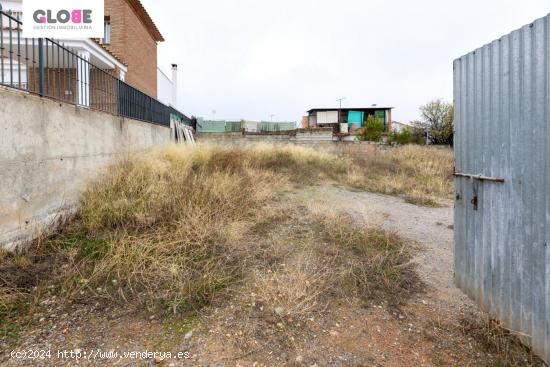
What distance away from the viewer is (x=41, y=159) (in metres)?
3.74

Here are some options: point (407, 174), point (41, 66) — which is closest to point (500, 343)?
point (41, 66)

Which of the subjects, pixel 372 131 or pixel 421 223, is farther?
pixel 372 131

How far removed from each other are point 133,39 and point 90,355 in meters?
15.0

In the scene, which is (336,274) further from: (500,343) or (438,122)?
(438,122)

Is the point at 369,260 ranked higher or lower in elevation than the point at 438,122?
lower

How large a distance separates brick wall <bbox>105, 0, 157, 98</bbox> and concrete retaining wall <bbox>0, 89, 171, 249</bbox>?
916 cm

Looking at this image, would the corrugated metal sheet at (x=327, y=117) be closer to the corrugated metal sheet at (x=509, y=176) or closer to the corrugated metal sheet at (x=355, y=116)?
the corrugated metal sheet at (x=355, y=116)

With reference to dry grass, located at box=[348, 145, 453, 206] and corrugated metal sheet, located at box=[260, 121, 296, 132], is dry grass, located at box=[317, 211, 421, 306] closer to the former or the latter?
dry grass, located at box=[348, 145, 453, 206]

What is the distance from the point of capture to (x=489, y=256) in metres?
2.27

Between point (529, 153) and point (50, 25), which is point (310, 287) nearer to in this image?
point (529, 153)

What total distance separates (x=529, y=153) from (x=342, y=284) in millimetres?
1829

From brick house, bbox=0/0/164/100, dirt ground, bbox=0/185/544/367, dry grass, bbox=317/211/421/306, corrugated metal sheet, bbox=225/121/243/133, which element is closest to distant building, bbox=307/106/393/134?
corrugated metal sheet, bbox=225/121/243/133

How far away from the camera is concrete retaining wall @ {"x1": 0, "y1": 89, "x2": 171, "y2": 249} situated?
3201 millimetres

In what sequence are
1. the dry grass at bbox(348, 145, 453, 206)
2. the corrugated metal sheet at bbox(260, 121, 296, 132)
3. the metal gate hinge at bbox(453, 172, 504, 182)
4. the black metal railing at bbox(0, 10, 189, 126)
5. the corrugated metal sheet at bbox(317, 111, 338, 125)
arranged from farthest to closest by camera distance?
the corrugated metal sheet at bbox(317, 111, 338, 125)
the corrugated metal sheet at bbox(260, 121, 296, 132)
the dry grass at bbox(348, 145, 453, 206)
the black metal railing at bbox(0, 10, 189, 126)
the metal gate hinge at bbox(453, 172, 504, 182)
